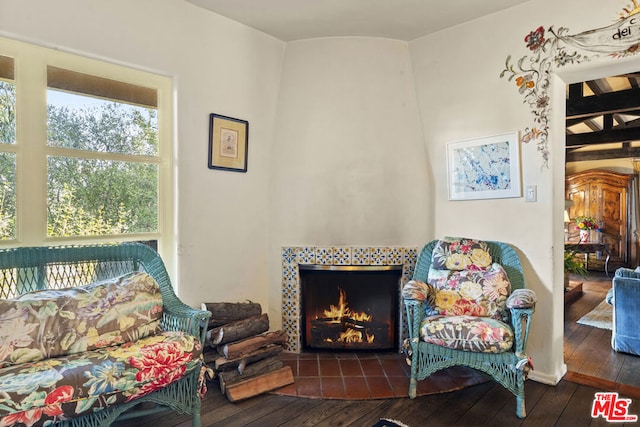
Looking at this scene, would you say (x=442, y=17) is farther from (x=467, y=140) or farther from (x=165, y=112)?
(x=165, y=112)

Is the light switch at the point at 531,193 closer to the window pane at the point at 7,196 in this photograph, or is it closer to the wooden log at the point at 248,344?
the wooden log at the point at 248,344

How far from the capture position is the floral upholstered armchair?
2117 mm

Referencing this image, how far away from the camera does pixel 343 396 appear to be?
7.58 feet

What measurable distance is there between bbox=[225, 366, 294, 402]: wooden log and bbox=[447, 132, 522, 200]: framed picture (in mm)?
1815

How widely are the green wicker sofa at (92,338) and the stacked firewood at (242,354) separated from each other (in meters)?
0.39

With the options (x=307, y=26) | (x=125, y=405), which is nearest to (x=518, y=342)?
(x=125, y=405)

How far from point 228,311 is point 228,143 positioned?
1238mm

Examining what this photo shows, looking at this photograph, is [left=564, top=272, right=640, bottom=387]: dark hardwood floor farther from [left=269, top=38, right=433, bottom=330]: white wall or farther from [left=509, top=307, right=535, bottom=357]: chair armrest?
[left=269, top=38, right=433, bottom=330]: white wall

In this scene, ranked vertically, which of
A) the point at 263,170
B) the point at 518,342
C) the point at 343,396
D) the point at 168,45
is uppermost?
the point at 168,45

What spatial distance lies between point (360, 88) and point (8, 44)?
7.36 ft

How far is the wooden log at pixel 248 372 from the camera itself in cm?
231

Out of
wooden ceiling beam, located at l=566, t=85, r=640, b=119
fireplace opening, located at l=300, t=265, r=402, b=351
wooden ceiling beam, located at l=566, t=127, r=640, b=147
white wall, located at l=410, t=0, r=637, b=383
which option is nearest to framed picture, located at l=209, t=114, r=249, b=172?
fireplace opening, located at l=300, t=265, r=402, b=351

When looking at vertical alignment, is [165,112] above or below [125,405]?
above

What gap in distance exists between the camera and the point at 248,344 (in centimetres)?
243
